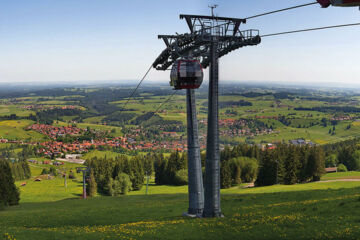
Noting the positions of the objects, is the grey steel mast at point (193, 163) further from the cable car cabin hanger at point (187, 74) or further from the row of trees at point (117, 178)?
the row of trees at point (117, 178)

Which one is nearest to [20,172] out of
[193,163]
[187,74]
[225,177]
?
[225,177]

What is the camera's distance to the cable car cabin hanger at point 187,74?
21203 mm

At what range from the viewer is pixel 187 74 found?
21.2 meters

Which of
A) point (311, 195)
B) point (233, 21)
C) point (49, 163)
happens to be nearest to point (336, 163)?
point (311, 195)

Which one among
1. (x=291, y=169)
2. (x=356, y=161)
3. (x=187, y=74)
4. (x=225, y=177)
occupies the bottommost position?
(x=356, y=161)

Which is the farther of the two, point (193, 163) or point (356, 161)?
point (356, 161)

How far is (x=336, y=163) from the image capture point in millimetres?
107312

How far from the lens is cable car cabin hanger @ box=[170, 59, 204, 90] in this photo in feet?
69.6

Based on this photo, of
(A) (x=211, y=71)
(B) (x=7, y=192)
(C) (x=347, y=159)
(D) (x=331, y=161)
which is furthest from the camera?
(C) (x=347, y=159)

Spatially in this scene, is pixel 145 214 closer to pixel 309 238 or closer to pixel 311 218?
pixel 311 218

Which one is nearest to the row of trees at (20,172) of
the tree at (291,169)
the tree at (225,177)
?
the tree at (225,177)

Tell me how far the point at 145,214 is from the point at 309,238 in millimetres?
18002

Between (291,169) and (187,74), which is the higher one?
(187,74)

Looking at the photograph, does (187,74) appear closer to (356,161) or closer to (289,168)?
(289,168)
